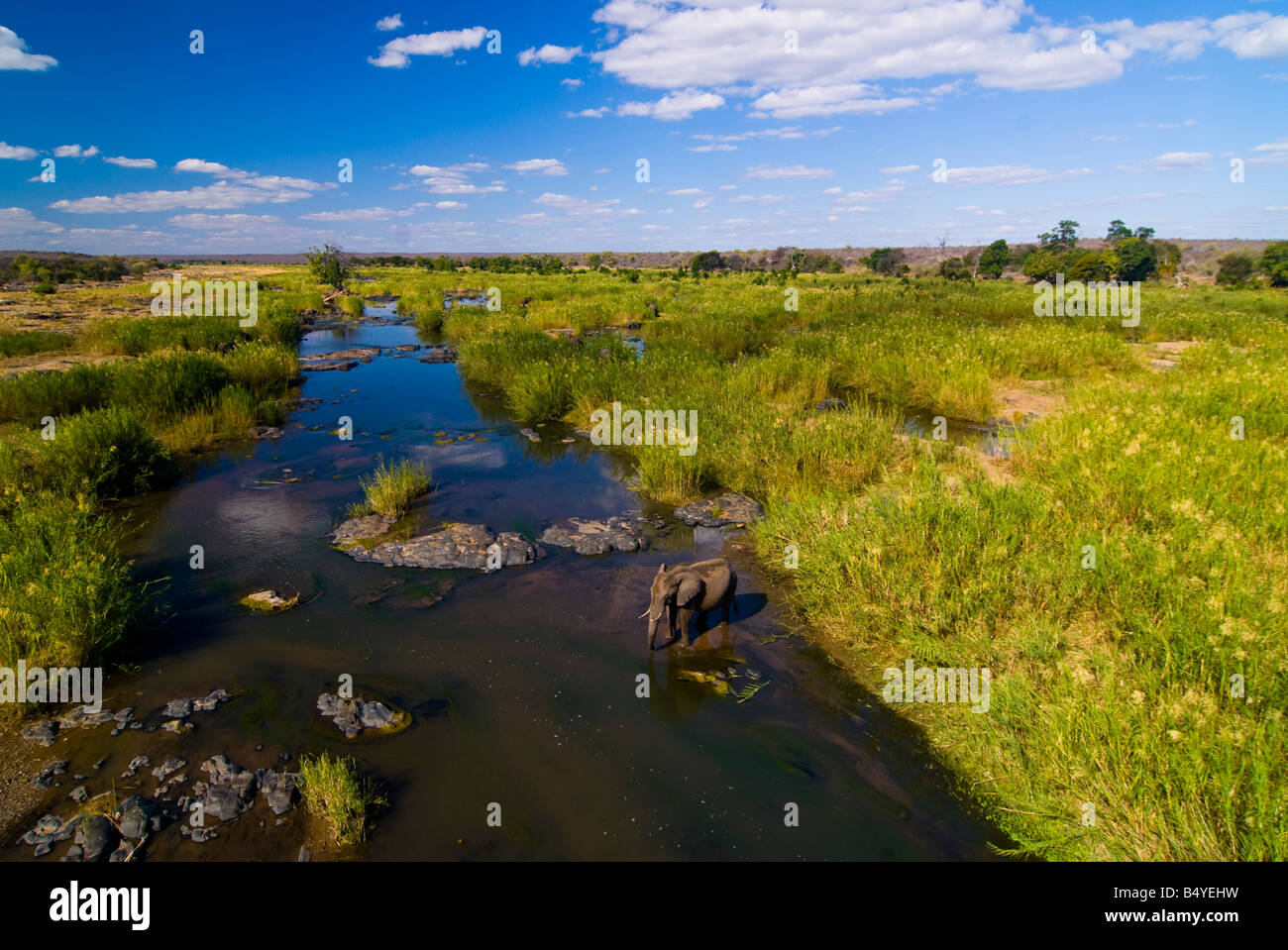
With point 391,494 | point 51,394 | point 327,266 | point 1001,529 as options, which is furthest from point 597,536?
point 327,266

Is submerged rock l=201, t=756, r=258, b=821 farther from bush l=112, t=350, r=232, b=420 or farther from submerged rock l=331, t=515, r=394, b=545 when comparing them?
bush l=112, t=350, r=232, b=420

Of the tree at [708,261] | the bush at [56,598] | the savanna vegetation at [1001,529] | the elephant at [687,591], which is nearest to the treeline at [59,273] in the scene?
the savanna vegetation at [1001,529]

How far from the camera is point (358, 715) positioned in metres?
5.51

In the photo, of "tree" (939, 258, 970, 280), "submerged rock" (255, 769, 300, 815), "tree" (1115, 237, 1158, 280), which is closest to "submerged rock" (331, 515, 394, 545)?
"submerged rock" (255, 769, 300, 815)

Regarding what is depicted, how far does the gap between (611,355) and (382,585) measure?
40.3ft

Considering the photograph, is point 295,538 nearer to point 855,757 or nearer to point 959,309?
point 855,757

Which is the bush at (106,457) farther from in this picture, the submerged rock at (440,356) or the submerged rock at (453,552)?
the submerged rock at (440,356)

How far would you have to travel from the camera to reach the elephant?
20.5ft

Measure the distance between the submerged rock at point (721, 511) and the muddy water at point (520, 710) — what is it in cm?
34

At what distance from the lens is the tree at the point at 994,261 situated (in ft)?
217

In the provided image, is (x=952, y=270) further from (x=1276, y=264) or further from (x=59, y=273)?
(x=59, y=273)

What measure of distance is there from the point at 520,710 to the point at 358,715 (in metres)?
1.50

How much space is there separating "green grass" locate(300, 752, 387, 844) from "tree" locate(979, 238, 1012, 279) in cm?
7660
